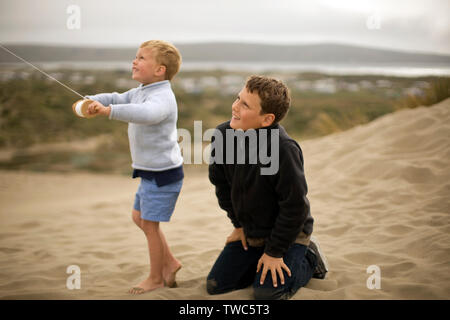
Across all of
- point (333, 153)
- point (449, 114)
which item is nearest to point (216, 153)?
point (333, 153)

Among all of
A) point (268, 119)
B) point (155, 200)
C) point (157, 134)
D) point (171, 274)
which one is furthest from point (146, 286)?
point (268, 119)

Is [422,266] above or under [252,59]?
under

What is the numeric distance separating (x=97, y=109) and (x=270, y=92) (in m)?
0.84

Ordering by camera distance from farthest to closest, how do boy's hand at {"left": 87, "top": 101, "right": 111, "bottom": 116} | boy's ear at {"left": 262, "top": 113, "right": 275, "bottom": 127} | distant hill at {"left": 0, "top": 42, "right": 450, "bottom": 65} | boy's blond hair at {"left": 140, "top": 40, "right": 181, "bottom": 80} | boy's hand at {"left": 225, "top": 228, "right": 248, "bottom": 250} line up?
distant hill at {"left": 0, "top": 42, "right": 450, "bottom": 65}, boy's hand at {"left": 225, "top": 228, "right": 248, "bottom": 250}, boy's blond hair at {"left": 140, "top": 40, "right": 181, "bottom": 80}, boy's ear at {"left": 262, "top": 113, "right": 275, "bottom": 127}, boy's hand at {"left": 87, "top": 101, "right": 111, "bottom": 116}

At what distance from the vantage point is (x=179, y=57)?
234 centimetres

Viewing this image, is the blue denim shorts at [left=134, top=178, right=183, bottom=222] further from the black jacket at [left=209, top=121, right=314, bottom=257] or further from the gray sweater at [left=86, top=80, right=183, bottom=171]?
the black jacket at [left=209, top=121, right=314, bottom=257]

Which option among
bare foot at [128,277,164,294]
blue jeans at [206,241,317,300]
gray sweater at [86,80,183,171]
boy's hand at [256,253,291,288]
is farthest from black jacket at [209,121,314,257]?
bare foot at [128,277,164,294]

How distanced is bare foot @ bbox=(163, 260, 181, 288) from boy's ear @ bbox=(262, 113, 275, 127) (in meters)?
0.98

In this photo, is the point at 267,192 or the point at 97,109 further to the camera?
the point at 267,192

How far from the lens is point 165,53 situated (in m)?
2.27

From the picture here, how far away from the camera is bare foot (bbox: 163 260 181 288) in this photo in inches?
96.0

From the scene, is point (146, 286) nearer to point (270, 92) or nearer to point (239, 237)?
point (239, 237)
